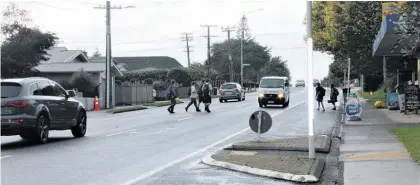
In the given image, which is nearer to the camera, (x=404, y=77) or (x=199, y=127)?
(x=199, y=127)

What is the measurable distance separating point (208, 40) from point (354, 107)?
1975 inches

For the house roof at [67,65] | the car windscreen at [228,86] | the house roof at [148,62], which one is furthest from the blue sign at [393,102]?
the house roof at [148,62]

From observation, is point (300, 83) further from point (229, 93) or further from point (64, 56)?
point (229, 93)

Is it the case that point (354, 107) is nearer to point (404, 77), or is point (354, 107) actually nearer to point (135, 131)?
point (135, 131)

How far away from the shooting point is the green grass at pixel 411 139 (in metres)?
11.9

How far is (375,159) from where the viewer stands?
11.8 metres

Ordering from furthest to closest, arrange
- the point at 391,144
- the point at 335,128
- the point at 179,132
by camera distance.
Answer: the point at 335,128, the point at 179,132, the point at 391,144

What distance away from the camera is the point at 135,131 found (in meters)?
19.1

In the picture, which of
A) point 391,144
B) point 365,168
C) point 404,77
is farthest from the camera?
point 404,77

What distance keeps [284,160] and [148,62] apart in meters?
94.4

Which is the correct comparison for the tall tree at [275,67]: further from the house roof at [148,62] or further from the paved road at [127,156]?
the paved road at [127,156]

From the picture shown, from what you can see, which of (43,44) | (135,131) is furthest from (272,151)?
(43,44)

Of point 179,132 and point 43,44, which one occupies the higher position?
point 43,44

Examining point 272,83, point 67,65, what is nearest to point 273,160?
point 272,83
